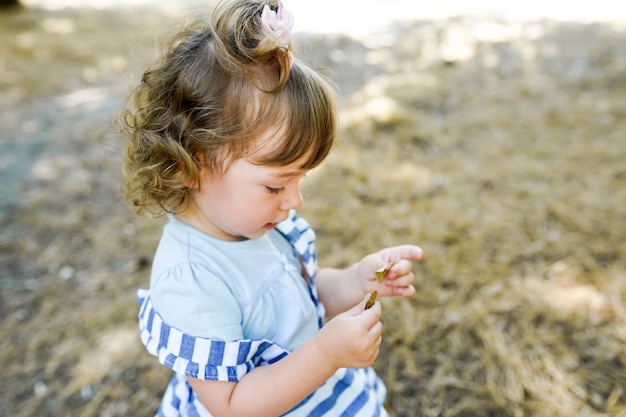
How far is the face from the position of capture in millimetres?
1186

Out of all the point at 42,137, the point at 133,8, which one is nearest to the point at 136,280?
the point at 42,137

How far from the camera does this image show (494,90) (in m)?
4.25

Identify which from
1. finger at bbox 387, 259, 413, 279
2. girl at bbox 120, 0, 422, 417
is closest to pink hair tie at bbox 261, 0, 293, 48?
girl at bbox 120, 0, 422, 417

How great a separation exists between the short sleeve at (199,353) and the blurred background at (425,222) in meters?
0.64

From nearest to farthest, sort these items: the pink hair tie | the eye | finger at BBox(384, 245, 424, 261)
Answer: the pink hair tie
the eye
finger at BBox(384, 245, 424, 261)

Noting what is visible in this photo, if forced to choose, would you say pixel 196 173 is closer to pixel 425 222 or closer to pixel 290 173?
pixel 290 173

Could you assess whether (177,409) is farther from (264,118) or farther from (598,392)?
(598,392)

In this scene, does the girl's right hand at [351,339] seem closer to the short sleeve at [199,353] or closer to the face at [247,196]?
the short sleeve at [199,353]

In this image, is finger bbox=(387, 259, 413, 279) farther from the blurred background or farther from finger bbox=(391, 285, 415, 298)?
the blurred background

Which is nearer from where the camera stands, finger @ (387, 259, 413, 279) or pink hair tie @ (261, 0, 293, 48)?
pink hair tie @ (261, 0, 293, 48)

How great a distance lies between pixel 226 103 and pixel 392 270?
651 millimetres

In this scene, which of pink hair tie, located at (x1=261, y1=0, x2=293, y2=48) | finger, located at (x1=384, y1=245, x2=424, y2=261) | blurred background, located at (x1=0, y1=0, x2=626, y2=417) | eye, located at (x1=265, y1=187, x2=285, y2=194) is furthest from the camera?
blurred background, located at (x1=0, y1=0, x2=626, y2=417)

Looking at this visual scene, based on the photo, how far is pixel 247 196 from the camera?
1204mm

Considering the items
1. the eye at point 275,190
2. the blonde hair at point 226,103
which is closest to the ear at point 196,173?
the blonde hair at point 226,103
